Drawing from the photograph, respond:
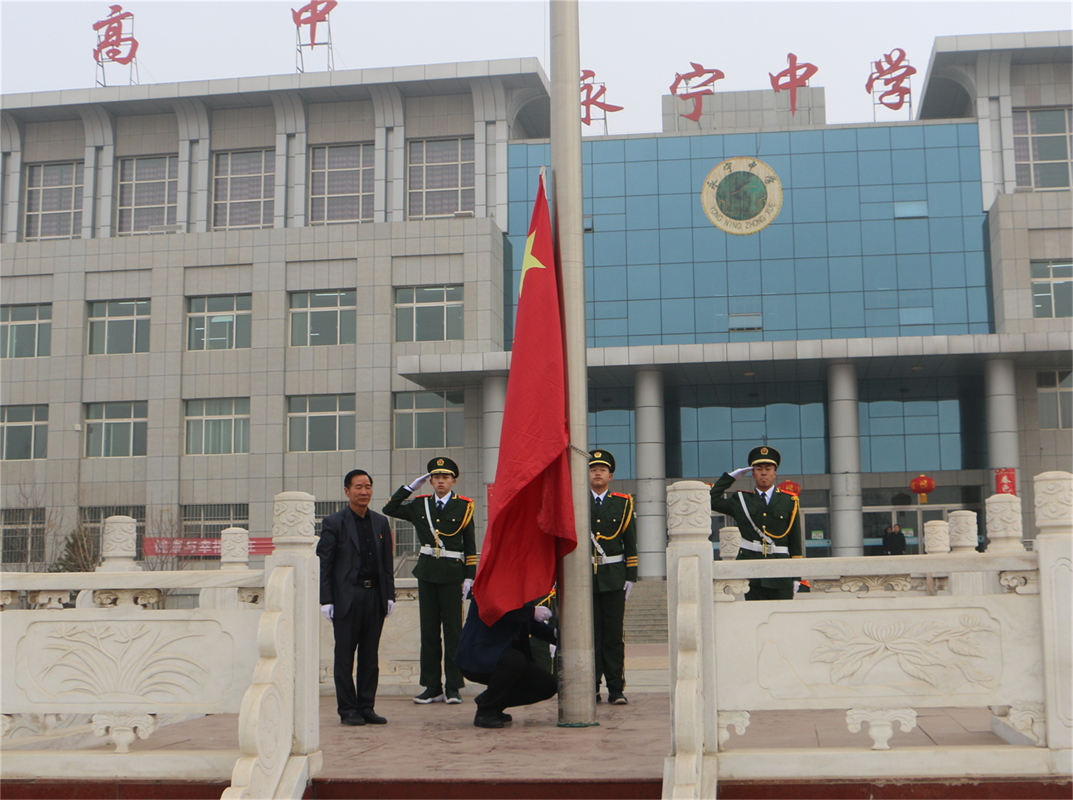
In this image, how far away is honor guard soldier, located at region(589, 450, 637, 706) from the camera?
6.69 metres

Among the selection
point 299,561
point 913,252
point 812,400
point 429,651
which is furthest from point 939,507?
point 299,561


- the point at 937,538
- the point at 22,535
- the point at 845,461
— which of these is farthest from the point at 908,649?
the point at 22,535

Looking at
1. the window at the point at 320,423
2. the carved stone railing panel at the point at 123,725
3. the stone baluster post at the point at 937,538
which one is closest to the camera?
the carved stone railing panel at the point at 123,725

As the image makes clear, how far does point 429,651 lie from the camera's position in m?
6.97

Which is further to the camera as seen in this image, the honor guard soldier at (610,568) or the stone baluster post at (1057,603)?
the honor guard soldier at (610,568)

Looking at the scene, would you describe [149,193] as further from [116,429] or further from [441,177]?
[441,177]

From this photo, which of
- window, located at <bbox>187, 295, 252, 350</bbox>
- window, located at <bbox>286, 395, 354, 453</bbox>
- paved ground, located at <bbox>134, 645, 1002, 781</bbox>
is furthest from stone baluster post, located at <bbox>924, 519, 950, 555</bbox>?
window, located at <bbox>187, 295, 252, 350</bbox>

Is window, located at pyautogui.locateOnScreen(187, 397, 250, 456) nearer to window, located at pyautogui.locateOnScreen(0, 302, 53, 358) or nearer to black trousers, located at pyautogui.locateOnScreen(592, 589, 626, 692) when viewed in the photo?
window, located at pyautogui.locateOnScreen(0, 302, 53, 358)

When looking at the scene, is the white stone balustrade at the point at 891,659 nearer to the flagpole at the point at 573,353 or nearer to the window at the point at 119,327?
the flagpole at the point at 573,353

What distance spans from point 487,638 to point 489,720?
0.46 meters

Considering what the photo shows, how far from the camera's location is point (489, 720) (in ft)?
18.7

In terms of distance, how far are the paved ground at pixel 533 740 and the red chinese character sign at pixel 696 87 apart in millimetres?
23696

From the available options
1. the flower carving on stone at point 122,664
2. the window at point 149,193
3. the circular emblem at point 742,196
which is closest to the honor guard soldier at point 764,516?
the flower carving on stone at point 122,664

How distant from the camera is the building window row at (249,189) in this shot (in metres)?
28.7
